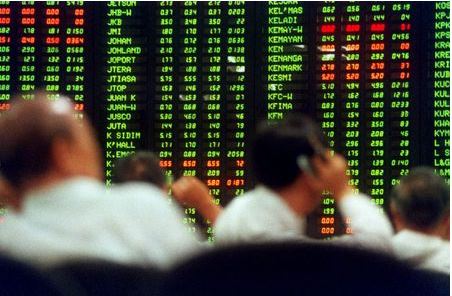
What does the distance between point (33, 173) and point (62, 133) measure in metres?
0.08

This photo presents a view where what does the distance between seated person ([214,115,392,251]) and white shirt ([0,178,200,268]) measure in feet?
0.46

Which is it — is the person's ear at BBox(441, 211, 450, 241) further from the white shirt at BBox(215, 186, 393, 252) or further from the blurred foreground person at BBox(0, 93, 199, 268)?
the blurred foreground person at BBox(0, 93, 199, 268)

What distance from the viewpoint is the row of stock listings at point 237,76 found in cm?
377

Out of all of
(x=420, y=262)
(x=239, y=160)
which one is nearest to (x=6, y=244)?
(x=420, y=262)

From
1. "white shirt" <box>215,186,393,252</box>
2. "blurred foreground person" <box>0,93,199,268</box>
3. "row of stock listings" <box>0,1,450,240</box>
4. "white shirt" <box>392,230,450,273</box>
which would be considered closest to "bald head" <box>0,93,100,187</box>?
"blurred foreground person" <box>0,93,199,268</box>

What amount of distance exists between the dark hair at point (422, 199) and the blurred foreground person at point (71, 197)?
47 cm

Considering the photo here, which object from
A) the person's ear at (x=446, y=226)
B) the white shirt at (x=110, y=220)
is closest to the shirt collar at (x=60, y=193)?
the white shirt at (x=110, y=220)

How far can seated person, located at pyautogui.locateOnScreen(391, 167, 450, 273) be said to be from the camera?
1.51 metres

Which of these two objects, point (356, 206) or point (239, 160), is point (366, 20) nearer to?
point (239, 160)

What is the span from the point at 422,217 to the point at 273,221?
32 cm

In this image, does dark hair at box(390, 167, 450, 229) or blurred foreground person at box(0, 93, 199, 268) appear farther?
dark hair at box(390, 167, 450, 229)

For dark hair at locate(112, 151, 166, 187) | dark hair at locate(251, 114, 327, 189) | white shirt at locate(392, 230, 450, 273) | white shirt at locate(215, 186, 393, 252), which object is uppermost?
dark hair at locate(251, 114, 327, 189)

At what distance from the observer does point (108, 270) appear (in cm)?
104

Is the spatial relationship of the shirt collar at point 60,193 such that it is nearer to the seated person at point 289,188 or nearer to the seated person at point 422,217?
the seated person at point 289,188
